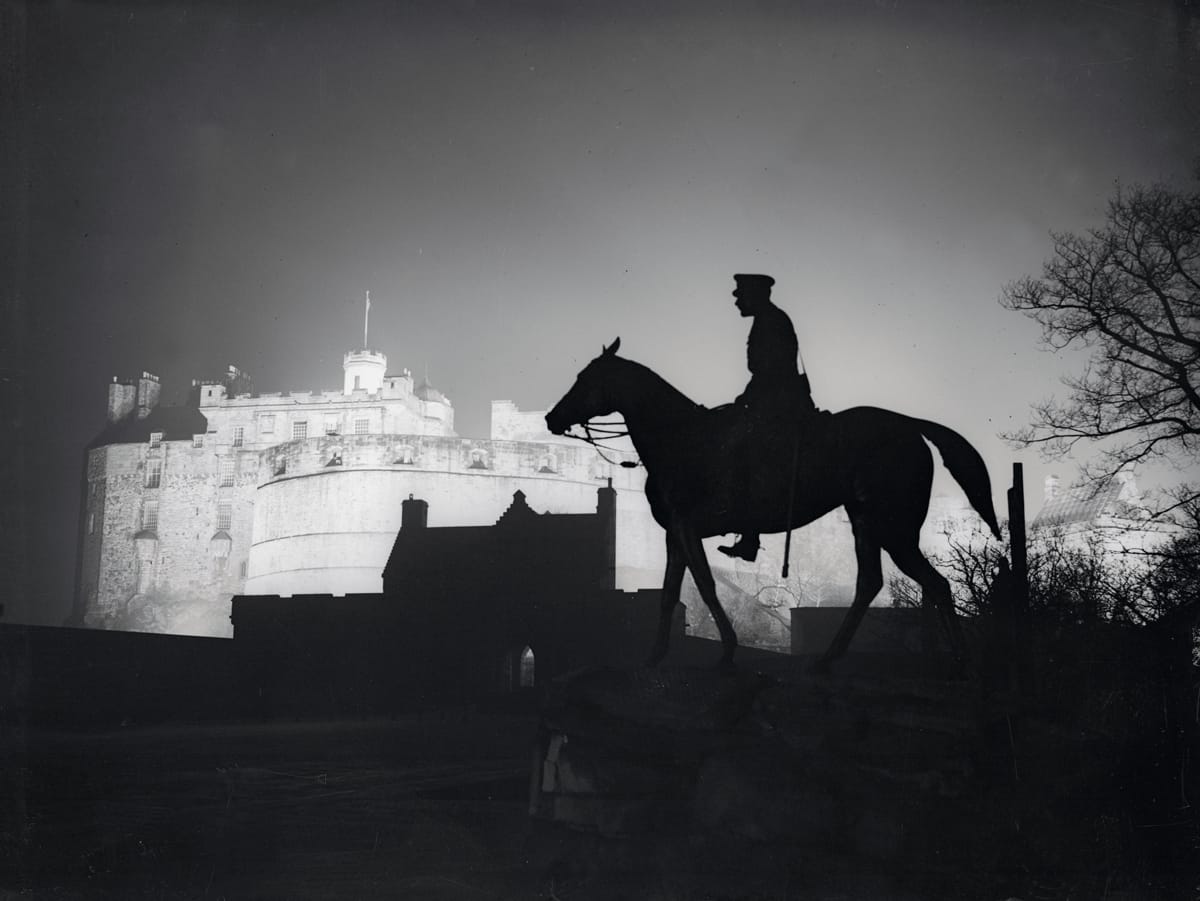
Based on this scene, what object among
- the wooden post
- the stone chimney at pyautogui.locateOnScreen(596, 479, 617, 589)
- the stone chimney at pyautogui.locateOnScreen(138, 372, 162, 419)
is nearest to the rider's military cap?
the wooden post

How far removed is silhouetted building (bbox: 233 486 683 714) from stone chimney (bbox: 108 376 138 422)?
54.5m

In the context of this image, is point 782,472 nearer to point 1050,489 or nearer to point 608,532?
point 608,532

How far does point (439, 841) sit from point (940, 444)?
430 centimetres

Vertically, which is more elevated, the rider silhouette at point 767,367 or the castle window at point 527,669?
the rider silhouette at point 767,367

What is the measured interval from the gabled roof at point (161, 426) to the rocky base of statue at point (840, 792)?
261ft

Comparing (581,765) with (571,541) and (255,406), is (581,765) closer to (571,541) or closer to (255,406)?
(571,541)

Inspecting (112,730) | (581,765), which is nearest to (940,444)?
(581,765)

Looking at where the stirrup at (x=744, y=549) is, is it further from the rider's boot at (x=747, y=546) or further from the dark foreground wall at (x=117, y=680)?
the dark foreground wall at (x=117, y=680)

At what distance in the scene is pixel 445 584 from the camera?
34.9 metres

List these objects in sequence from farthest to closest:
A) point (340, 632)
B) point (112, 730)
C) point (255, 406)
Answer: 1. point (255, 406)
2. point (340, 632)
3. point (112, 730)

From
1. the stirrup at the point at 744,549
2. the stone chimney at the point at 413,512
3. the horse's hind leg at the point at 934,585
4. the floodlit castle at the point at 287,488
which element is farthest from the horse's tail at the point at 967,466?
the floodlit castle at the point at 287,488

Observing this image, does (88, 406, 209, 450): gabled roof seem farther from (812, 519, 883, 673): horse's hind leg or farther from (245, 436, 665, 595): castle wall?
(812, 519, 883, 673): horse's hind leg

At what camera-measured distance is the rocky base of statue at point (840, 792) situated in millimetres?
6230

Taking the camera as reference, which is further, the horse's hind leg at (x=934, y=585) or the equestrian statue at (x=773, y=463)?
the equestrian statue at (x=773, y=463)
